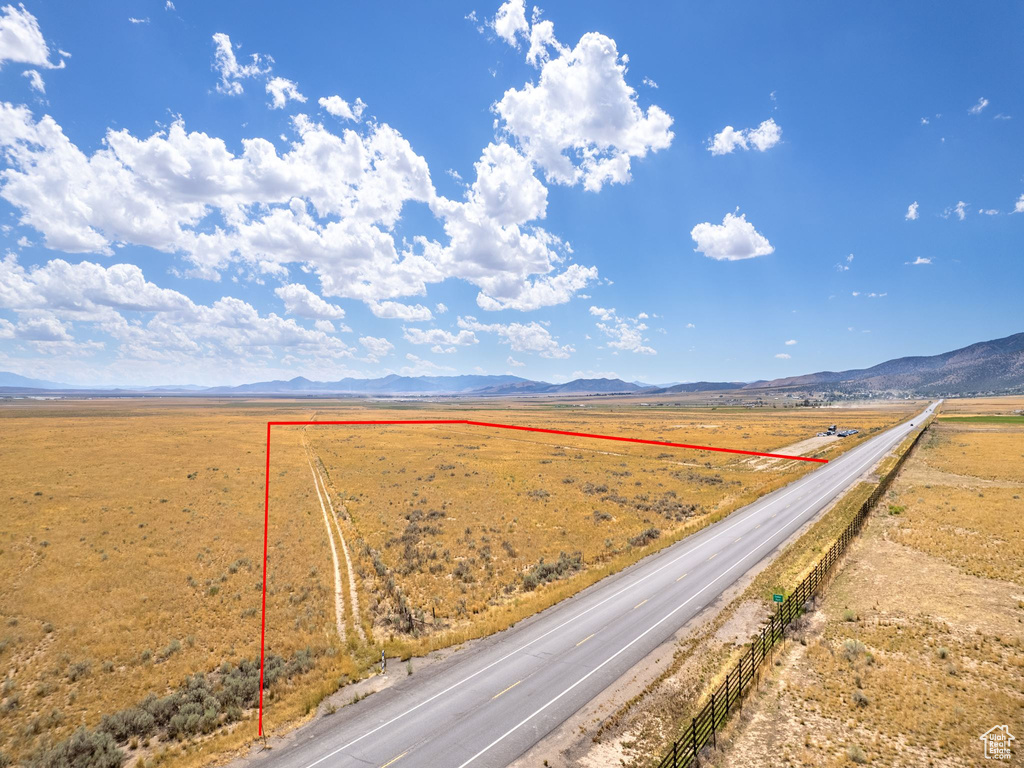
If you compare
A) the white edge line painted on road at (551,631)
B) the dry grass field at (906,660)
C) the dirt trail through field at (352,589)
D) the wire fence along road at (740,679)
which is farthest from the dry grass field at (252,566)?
the dry grass field at (906,660)

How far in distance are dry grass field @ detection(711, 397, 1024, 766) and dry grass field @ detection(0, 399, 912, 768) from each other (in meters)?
11.7

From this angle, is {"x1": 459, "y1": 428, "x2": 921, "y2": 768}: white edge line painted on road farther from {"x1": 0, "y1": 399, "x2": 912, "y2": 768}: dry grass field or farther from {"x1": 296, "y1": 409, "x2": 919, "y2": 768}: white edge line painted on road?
{"x1": 0, "y1": 399, "x2": 912, "y2": 768}: dry grass field

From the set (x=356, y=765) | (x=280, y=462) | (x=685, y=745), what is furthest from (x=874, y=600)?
(x=280, y=462)

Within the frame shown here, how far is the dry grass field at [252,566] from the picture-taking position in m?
17.3

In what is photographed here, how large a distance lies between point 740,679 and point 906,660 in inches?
304

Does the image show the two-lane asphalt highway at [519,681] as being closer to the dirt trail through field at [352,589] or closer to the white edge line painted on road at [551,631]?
→ the white edge line painted on road at [551,631]

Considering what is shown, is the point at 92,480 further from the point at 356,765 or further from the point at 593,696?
the point at 593,696

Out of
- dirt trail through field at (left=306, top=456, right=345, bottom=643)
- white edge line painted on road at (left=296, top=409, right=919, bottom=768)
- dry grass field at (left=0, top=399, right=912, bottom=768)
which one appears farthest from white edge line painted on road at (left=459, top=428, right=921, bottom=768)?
dirt trail through field at (left=306, top=456, right=345, bottom=643)

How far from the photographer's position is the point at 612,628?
21.6 m

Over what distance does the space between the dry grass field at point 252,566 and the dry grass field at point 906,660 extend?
11718 millimetres

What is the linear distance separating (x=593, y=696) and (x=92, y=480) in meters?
60.2

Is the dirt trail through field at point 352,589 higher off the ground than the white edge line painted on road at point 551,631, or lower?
lower

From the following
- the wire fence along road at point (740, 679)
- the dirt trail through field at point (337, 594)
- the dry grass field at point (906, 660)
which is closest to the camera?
the wire fence along road at point (740, 679)

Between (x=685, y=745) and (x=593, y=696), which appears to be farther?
(x=593, y=696)
